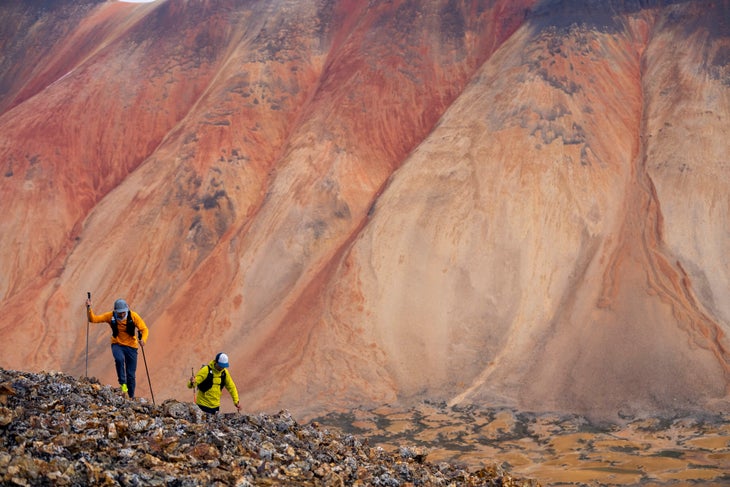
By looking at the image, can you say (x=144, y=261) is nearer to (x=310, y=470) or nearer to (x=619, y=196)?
(x=619, y=196)

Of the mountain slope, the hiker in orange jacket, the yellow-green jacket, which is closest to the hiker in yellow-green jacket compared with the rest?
the yellow-green jacket

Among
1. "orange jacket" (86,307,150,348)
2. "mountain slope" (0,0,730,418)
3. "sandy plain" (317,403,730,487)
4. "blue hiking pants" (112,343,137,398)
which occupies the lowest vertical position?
"sandy plain" (317,403,730,487)

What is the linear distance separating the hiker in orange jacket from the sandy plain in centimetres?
737

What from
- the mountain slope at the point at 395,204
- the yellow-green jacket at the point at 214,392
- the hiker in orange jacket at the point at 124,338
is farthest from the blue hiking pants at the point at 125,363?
the mountain slope at the point at 395,204

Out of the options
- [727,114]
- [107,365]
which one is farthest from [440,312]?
[727,114]

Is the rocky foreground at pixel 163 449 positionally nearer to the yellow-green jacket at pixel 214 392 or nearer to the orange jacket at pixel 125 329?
the yellow-green jacket at pixel 214 392

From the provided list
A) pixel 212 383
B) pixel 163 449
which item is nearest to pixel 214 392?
pixel 212 383

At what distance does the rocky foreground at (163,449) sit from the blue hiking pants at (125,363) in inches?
16.0

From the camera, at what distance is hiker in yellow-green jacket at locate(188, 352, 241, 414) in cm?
1050

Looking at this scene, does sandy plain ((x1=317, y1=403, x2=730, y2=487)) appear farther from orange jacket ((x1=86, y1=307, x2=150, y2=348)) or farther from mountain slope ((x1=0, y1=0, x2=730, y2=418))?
orange jacket ((x1=86, y1=307, x2=150, y2=348))

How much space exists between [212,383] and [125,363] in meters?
1.42

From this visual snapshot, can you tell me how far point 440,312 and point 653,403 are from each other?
6.72 m

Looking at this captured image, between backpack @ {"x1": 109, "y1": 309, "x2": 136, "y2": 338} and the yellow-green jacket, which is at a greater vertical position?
backpack @ {"x1": 109, "y1": 309, "x2": 136, "y2": 338}

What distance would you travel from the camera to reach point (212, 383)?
10617mm
